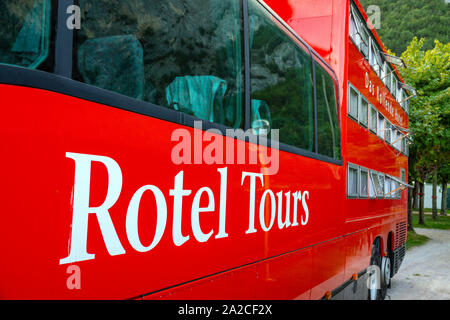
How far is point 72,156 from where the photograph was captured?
1.51m

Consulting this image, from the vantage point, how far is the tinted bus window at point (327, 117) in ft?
13.7

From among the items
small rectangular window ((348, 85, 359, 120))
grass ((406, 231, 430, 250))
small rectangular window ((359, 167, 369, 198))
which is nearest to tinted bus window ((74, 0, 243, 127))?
small rectangular window ((348, 85, 359, 120))

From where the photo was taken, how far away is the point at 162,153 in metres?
1.96

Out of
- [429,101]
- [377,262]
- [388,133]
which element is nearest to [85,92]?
[377,262]

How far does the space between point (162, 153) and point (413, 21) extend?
4334 centimetres

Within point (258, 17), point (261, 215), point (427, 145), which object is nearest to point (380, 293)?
point (261, 215)

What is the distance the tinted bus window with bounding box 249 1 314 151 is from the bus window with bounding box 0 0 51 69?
1547mm

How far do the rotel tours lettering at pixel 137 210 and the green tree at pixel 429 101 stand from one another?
606 inches

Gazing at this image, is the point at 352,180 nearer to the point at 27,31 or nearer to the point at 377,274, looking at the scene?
the point at 377,274

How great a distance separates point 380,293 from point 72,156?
697 cm

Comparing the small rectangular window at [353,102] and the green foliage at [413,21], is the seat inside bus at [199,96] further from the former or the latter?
the green foliage at [413,21]

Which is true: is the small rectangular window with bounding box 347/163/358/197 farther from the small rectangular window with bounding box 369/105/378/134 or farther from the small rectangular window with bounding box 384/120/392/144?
the small rectangular window with bounding box 384/120/392/144

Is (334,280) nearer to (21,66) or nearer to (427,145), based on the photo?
(21,66)

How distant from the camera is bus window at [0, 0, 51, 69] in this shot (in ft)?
4.86
